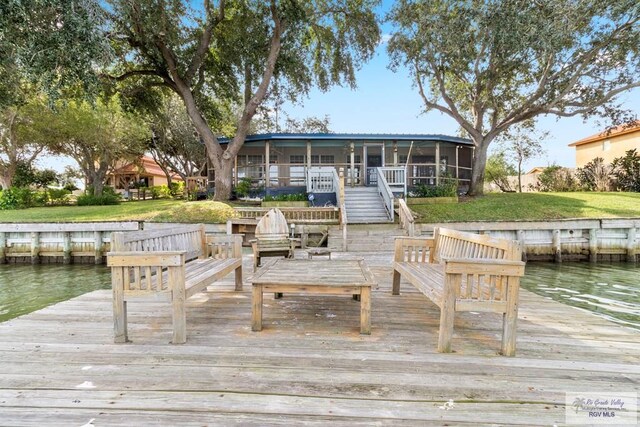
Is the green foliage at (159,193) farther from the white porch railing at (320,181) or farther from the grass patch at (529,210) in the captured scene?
the grass patch at (529,210)

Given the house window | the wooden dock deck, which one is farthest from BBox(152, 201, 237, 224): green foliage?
the wooden dock deck

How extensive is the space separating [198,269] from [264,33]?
14.7 meters

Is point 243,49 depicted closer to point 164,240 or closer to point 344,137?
point 344,137

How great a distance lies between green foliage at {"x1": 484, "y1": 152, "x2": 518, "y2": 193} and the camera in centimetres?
2777

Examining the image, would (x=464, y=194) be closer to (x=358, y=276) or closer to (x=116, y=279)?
(x=358, y=276)

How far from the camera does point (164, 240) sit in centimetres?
405

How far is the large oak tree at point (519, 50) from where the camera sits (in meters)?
12.1

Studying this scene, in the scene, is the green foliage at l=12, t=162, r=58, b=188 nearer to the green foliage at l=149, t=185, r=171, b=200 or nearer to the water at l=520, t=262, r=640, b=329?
the green foliage at l=149, t=185, r=171, b=200

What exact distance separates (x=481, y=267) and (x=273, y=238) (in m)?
4.99

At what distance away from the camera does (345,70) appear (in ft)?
55.2

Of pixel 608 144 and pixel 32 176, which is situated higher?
pixel 608 144

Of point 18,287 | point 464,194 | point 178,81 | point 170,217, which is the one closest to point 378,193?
point 464,194

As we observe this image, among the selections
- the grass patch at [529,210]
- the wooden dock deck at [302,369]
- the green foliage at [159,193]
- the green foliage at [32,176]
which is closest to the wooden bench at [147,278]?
the wooden dock deck at [302,369]

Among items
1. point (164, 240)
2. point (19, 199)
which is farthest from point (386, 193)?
point (19, 199)
